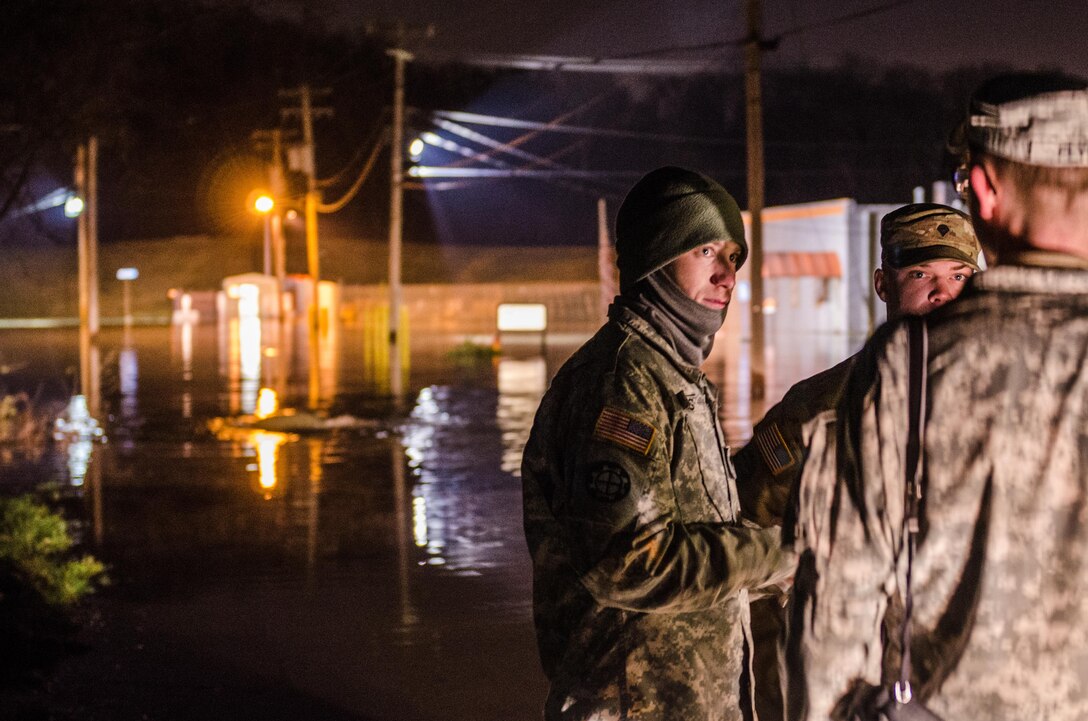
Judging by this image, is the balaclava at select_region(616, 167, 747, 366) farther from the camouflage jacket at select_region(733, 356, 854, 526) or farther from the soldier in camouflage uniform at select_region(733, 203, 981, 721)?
the camouflage jacket at select_region(733, 356, 854, 526)

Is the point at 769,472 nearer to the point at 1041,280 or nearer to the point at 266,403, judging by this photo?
the point at 1041,280

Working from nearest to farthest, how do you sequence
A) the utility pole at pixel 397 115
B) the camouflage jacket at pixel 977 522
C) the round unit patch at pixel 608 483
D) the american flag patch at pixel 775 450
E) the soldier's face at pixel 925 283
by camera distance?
the camouflage jacket at pixel 977 522
the round unit patch at pixel 608 483
the american flag patch at pixel 775 450
the soldier's face at pixel 925 283
the utility pole at pixel 397 115

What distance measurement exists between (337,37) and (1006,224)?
71403 mm

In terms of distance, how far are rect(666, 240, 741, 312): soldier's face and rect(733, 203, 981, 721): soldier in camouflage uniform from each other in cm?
Result: 31

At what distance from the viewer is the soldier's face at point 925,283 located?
3.86 metres

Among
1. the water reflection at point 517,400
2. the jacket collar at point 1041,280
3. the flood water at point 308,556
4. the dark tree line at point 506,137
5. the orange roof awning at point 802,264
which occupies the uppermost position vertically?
the dark tree line at point 506,137

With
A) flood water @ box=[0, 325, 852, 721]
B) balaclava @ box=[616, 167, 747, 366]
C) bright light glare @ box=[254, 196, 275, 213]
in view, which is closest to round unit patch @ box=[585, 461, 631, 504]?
balaclava @ box=[616, 167, 747, 366]

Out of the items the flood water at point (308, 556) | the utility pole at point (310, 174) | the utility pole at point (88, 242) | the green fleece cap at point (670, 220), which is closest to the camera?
the green fleece cap at point (670, 220)

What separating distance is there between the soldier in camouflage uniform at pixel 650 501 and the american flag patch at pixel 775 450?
0.37m

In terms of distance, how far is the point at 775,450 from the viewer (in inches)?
130

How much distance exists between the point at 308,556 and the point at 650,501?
6.68m

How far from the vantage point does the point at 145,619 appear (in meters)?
7.39

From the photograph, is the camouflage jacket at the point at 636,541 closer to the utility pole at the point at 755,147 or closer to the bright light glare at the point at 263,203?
the utility pole at the point at 755,147

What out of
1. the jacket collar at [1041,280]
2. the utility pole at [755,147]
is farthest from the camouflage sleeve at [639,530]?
the utility pole at [755,147]
